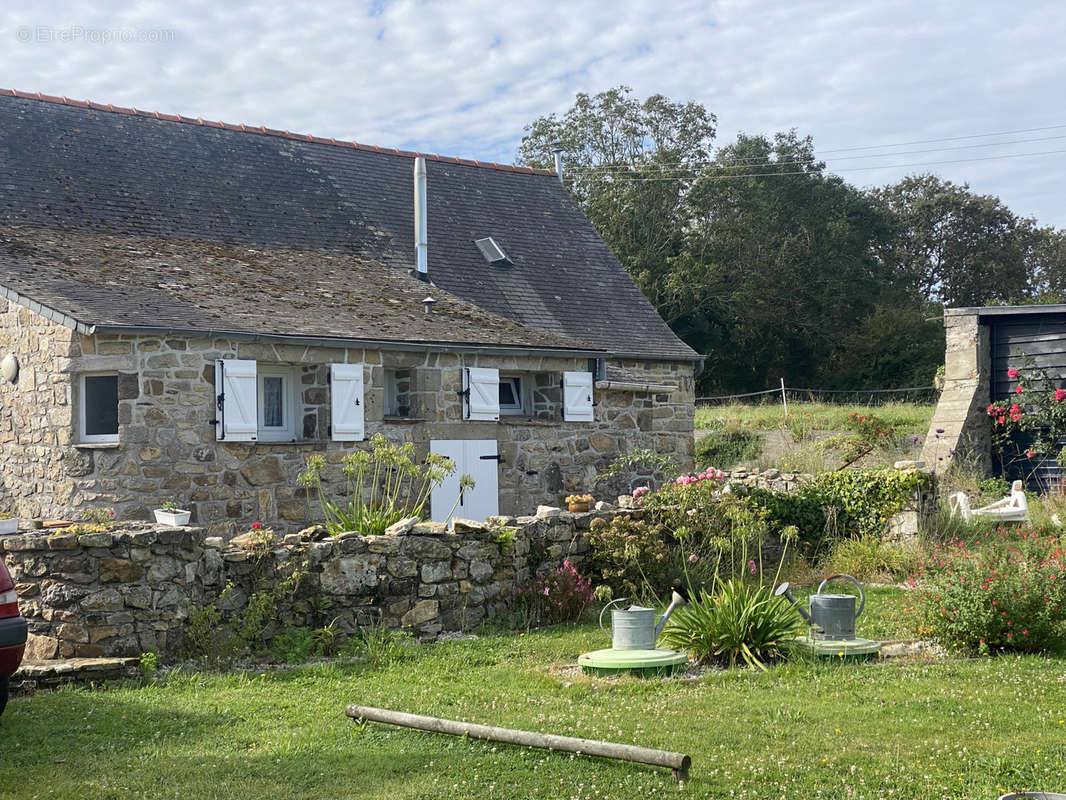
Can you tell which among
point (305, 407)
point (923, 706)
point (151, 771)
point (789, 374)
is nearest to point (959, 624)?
point (923, 706)

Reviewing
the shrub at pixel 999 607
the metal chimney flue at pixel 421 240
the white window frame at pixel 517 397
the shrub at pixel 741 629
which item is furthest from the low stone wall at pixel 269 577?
the metal chimney flue at pixel 421 240

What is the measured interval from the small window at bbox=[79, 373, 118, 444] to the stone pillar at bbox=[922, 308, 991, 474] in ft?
39.5

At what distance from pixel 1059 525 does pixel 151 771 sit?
10.6 m

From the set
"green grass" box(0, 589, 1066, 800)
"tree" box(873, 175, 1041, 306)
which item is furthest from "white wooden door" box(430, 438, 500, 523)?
"tree" box(873, 175, 1041, 306)

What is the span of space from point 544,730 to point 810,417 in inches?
796

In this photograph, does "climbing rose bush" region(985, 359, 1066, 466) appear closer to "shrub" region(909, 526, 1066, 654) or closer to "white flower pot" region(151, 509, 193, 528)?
"shrub" region(909, 526, 1066, 654)

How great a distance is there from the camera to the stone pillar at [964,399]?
17453 mm

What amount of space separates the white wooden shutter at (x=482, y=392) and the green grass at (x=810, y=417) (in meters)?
11.1

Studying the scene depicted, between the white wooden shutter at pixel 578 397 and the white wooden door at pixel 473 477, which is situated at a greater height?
the white wooden shutter at pixel 578 397

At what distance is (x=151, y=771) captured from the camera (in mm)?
5438

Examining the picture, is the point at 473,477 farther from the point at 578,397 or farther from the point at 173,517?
the point at 173,517

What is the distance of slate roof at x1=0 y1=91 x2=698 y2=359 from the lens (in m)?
14.7

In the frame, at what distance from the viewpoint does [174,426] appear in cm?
1223

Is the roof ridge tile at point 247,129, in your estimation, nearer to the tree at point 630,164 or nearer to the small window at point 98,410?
the small window at point 98,410
